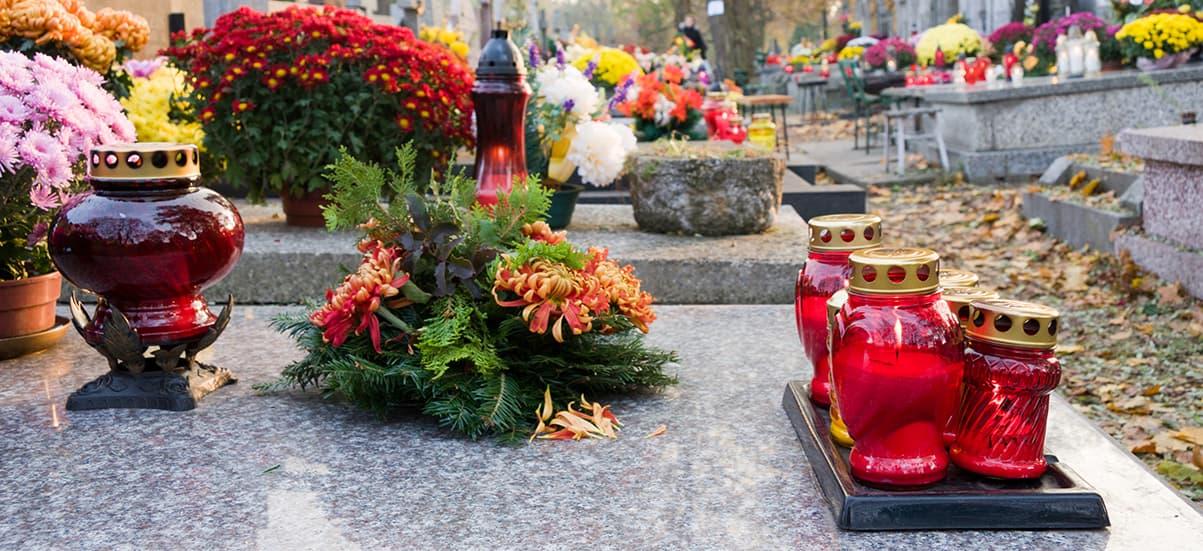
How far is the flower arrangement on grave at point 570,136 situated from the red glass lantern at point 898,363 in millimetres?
2459

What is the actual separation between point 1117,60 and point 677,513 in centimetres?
1040

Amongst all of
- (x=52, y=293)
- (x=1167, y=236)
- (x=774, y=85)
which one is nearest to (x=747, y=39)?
(x=774, y=85)

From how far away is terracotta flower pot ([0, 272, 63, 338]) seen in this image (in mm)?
2537

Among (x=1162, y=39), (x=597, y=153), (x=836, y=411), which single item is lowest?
(x=836, y=411)

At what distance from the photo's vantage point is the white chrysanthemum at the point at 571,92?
4008mm

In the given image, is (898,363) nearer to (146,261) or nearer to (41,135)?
(146,261)

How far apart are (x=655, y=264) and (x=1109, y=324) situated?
244 cm

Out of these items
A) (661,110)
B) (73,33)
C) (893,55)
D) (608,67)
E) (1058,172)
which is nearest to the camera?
(73,33)

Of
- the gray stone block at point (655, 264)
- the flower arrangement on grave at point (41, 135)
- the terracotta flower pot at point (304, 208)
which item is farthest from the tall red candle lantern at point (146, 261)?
the terracotta flower pot at point (304, 208)

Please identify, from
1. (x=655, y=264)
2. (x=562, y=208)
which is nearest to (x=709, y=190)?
(x=655, y=264)

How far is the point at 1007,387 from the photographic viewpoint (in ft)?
4.94

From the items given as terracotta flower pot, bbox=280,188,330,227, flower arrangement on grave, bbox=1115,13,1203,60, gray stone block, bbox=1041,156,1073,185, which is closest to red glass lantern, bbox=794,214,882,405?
terracotta flower pot, bbox=280,188,330,227

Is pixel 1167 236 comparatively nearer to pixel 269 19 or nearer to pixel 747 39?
pixel 269 19

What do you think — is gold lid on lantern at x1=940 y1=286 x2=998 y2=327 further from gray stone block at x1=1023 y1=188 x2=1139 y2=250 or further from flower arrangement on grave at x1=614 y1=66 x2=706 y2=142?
gray stone block at x1=1023 y1=188 x2=1139 y2=250
